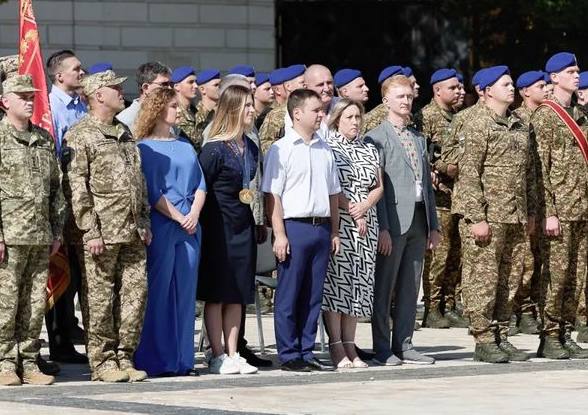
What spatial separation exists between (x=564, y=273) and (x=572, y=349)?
0.59 m

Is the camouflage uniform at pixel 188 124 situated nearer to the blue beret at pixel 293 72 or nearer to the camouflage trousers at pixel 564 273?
the blue beret at pixel 293 72

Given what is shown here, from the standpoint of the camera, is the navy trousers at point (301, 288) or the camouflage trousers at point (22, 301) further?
the navy trousers at point (301, 288)

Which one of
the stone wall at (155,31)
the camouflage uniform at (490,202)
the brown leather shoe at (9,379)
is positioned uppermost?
the stone wall at (155,31)

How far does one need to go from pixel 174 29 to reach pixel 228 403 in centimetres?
1977

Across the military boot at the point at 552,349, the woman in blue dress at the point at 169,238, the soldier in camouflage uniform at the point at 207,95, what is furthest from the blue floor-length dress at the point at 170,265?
the military boot at the point at 552,349

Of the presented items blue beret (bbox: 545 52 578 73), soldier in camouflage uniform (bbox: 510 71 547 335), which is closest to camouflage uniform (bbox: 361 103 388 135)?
soldier in camouflage uniform (bbox: 510 71 547 335)

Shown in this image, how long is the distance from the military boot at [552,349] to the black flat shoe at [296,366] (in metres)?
2.05

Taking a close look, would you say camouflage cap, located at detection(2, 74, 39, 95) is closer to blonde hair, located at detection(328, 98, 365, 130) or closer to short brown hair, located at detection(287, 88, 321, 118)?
short brown hair, located at detection(287, 88, 321, 118)

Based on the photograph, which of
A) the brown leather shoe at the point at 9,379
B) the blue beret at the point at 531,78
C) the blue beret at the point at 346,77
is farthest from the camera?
the blue beret at the point at 531,78

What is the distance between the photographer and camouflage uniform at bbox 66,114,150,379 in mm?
13102

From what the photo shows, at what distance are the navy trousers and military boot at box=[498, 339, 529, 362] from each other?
155 cm

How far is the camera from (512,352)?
1462cm

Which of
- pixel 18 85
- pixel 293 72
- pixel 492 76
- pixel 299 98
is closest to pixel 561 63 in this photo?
pixel 492 76

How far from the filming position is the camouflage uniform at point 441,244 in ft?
58.0
